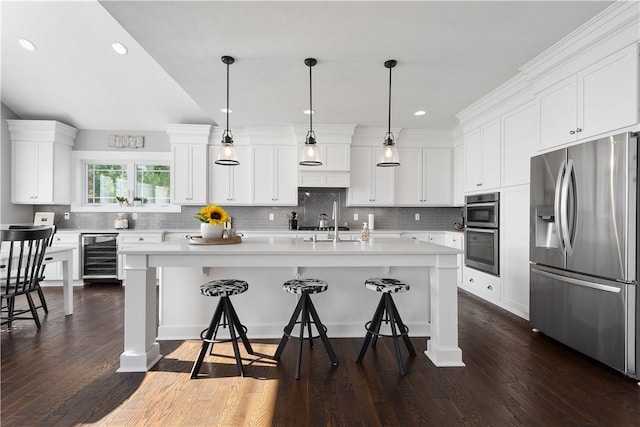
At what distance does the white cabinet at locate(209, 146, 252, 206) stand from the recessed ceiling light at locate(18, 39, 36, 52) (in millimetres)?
2540

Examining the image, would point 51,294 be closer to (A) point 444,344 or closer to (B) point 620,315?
(A) point 444,344

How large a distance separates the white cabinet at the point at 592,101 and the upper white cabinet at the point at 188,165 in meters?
4.66

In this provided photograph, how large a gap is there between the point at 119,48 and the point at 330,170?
3.32m

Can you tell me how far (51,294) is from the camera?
459 cm

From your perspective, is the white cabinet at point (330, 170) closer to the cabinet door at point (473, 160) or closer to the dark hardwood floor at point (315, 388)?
the cabinet door at point (473, 160)

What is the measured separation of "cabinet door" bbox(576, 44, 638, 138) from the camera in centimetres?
221

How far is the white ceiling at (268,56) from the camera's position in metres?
2.27

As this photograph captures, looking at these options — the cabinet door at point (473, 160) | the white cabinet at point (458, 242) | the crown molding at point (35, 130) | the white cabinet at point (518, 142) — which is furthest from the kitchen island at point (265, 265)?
the crown molding at point (35, 130)

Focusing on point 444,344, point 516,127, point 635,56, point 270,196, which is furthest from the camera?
point 270,196

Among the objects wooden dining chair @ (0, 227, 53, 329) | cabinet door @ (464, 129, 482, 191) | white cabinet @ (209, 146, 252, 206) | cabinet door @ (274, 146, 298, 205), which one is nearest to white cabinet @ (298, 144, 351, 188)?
cabinet door @ (274, 146, 298, 205)

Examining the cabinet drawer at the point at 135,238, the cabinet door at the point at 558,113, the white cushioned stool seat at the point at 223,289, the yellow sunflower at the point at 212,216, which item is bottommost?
the white cushioned stool seat at the point at 223,289

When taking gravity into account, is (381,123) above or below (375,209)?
→ above

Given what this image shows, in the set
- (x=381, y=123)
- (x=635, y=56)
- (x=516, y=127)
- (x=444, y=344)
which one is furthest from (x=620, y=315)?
(x=381, y=123)

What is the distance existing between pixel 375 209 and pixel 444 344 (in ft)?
11.5
